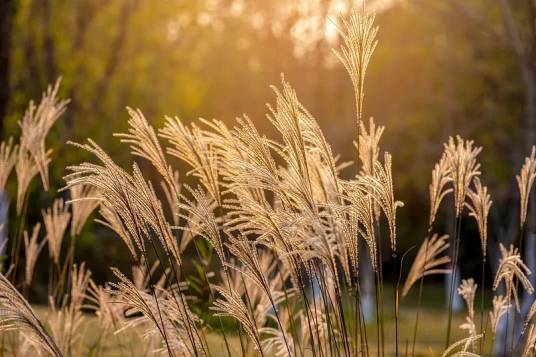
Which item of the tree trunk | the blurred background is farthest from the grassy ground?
the blurred background

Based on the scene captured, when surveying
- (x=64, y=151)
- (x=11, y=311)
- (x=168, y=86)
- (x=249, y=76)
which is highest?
(x=249, y=76)

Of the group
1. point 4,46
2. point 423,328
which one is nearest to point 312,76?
point 423,328

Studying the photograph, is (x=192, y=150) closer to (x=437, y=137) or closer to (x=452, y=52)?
(x=452, y=52)

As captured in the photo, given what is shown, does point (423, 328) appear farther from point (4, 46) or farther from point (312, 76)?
point (4, 46)

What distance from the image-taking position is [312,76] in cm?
2681

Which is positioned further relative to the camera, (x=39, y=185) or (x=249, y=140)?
(x=39, y=185)

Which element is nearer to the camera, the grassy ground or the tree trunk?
the tree trunk

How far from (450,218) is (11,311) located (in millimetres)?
24352

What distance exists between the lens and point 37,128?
4039mm

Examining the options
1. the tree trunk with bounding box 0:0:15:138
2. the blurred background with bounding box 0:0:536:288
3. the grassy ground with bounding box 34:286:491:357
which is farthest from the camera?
the blurred background with bounding box 0:0:536:288

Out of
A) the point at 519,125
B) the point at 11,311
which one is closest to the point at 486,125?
the point at 519,125

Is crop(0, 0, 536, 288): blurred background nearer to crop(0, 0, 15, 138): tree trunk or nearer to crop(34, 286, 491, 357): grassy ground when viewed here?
crop(34, 286, 491, 357): grassy ground

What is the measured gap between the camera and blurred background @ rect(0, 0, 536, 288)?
564 inches

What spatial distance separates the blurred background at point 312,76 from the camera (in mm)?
14336
